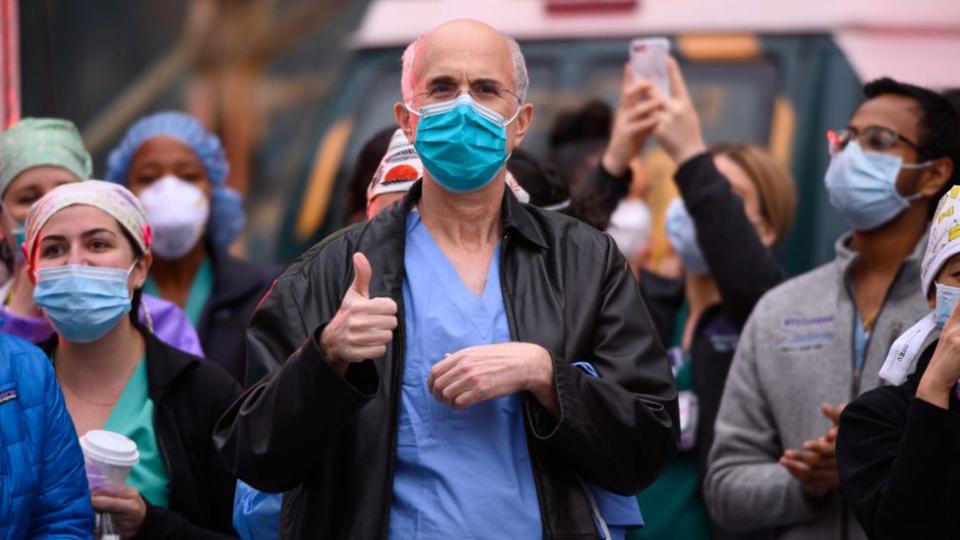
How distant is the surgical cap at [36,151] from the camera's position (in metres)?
5.69

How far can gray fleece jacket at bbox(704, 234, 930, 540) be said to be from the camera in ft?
17.0

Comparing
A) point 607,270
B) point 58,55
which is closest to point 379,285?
point 607,270

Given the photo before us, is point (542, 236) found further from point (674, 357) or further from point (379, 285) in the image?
point (674, 357)

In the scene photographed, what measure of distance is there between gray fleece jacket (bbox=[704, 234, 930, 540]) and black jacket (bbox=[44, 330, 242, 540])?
1.31 meters

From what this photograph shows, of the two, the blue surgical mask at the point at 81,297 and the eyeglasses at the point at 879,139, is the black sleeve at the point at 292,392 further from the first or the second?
the eyeglasses at the point at 879,139

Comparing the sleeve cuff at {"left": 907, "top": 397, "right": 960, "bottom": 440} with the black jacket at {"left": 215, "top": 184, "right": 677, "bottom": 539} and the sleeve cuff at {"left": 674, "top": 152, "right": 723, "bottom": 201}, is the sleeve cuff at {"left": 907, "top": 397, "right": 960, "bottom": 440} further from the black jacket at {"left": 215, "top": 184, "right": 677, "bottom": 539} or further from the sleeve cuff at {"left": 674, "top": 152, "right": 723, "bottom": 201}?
the sleeve cuff at {"left": 674, "top": 152, "right": 723, "bottom": 201}

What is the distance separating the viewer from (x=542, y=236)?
169 inches

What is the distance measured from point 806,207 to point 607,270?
10.4ft

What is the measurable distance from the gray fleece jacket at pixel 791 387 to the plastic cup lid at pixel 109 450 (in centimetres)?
158

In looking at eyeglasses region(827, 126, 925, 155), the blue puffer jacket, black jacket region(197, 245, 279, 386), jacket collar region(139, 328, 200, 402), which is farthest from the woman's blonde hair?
the blue puffer jacket

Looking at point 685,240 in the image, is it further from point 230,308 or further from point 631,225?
point 230,308

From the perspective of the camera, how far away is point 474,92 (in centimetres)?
427

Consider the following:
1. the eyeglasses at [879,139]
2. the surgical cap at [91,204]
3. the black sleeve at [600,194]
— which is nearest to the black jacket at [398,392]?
the surgical cap at [91,204]

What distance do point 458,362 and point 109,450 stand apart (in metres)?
1.18
